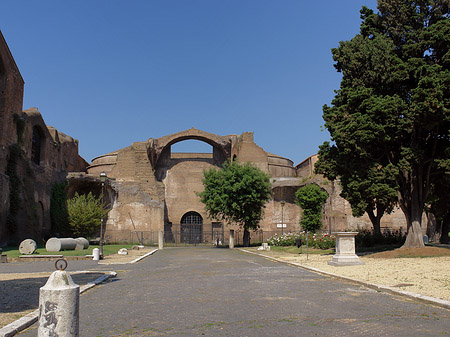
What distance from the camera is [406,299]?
7.61 metres

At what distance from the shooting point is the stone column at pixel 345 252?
14.6 m

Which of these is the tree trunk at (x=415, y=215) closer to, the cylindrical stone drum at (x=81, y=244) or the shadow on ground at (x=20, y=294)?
the shadow on ground at (x=20, y=294)

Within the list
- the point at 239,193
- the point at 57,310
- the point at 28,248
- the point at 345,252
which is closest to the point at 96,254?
the point at 28,248

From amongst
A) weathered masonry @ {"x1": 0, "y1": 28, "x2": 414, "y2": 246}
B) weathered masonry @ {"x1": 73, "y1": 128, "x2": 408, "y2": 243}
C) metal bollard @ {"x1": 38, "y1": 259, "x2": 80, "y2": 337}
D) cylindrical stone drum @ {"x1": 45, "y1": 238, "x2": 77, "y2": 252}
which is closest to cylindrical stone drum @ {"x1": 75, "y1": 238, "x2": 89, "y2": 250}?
cylindrical stone drum @ {"x1": 45, "y1": 238, "x2": 77, "y2": 252}

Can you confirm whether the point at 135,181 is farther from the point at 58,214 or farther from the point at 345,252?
the point at 345,252

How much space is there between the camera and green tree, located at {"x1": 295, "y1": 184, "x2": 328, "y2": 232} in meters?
36.5

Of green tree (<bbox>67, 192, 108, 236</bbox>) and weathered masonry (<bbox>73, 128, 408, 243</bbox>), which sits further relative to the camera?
weathered masonry (<bbox>73, 128, 408, 243</bbox>)

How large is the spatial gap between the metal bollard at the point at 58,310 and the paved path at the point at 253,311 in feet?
5.54

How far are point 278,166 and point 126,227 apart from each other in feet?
67.6

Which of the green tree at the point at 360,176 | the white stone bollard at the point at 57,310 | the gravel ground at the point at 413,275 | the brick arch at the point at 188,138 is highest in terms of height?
the brick arch at the point at 188,138

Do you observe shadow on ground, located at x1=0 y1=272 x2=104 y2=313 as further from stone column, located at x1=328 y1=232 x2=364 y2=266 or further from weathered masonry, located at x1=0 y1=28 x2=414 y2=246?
weathered masonry, located at x1=0 y1=28 x2=414 y2=246

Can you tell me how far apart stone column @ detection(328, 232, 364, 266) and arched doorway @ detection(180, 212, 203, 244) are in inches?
1061

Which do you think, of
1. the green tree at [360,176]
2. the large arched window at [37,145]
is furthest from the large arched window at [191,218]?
the green tree at [360,176]

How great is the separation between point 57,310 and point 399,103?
1647 centimetres
